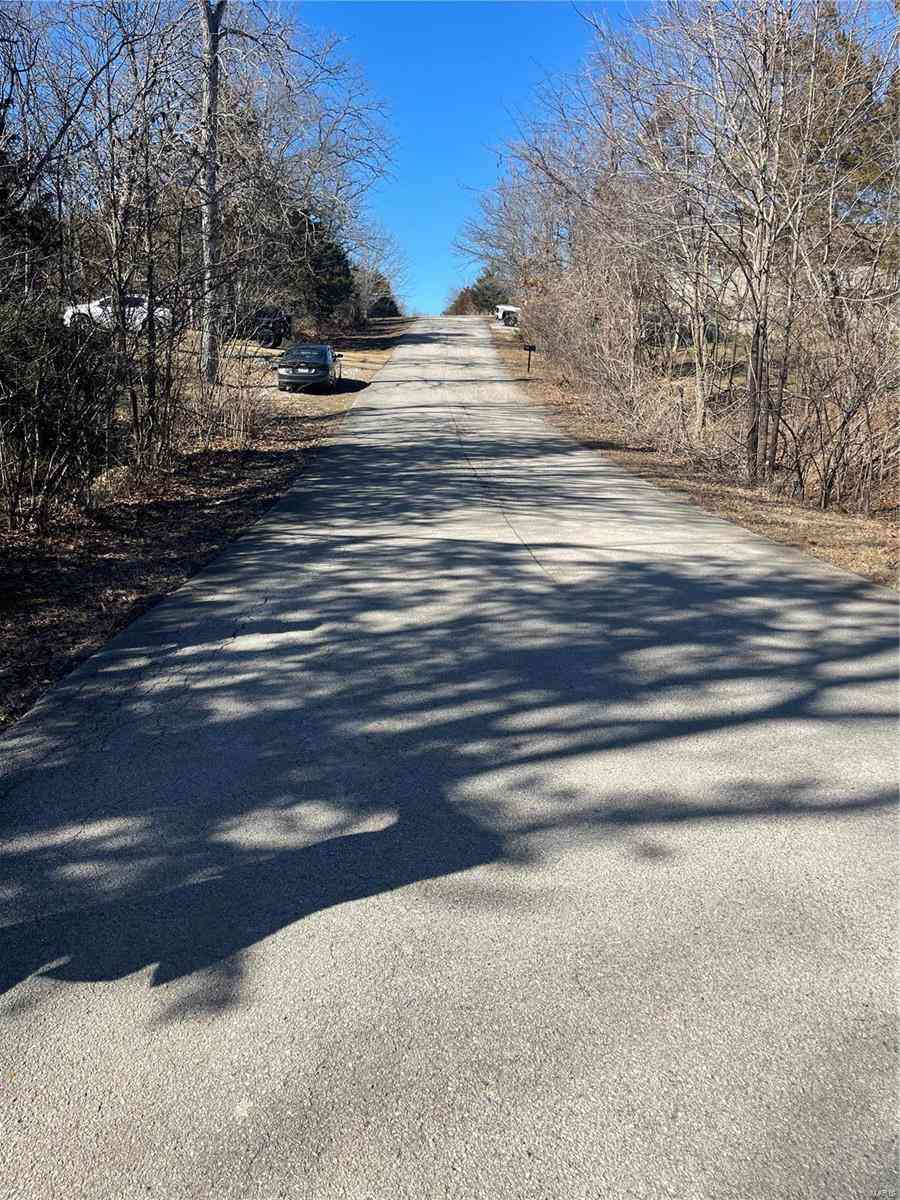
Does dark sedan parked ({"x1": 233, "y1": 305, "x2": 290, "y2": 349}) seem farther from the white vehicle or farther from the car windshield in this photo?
the car windshield

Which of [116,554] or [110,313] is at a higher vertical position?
[110,313]

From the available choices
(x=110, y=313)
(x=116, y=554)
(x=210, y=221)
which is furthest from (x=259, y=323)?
(x=116, y=554)

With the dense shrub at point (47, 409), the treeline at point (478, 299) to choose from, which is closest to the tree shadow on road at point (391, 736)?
the dense shrub at point (47, 409)

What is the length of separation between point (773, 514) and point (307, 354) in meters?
19.6

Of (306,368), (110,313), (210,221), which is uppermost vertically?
(210,221)

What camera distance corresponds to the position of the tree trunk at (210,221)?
12.5 m

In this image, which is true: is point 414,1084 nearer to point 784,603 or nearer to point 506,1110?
point 506,1110

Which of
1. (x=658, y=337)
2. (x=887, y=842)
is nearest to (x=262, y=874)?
(x=887, y=842)

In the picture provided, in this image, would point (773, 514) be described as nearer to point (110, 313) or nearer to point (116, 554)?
point (116, 554)

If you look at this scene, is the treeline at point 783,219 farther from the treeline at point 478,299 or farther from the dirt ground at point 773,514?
the treeline at point 478,299

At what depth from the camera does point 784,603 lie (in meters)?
7.39

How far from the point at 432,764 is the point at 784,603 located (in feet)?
13.3

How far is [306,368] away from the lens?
90.6 ft

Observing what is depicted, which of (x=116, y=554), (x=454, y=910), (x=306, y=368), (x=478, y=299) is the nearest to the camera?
(x=454, y=910)
